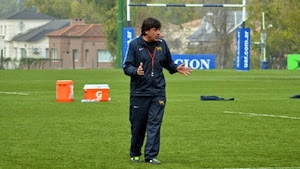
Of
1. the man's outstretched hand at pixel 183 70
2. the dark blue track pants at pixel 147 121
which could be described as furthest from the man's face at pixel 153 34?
the dark blue track pants at pixel 147 121

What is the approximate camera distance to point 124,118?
653 inches

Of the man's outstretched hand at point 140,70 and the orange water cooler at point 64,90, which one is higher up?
the man's outstretched hand at point 140,70

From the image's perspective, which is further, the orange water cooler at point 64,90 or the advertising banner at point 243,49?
the advertising banner at point 243,49

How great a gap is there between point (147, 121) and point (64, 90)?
11.5m

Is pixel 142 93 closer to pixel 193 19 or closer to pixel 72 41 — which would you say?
pixel 72 41

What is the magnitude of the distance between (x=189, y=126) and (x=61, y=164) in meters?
5.18

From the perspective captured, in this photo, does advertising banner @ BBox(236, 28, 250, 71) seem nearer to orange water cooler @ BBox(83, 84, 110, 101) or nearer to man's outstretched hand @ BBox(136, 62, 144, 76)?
orange water cooler @ BBox(83, 84, 110, 101)

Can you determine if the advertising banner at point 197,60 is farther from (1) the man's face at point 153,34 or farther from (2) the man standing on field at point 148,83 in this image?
(1) the man's face at point 153,34

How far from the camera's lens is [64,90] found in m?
21.5

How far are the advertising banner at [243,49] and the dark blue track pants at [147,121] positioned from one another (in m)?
42.3

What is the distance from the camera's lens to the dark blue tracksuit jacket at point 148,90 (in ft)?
32.7

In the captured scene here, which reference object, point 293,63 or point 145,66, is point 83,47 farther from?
point 145,66

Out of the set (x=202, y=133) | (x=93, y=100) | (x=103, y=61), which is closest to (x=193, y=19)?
(x=103, y=61)

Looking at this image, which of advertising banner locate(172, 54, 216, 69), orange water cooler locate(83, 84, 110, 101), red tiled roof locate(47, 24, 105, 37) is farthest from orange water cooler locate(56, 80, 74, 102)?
red tiled roof locate(47, 24, 105, 37)
